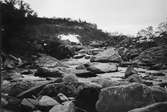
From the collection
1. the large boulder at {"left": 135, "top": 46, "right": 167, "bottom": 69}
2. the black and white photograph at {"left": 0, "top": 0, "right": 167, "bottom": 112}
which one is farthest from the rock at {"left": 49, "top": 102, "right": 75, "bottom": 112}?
the large boulder at {"left": 135, "top": 46, "right": 167, "bottom": 69}

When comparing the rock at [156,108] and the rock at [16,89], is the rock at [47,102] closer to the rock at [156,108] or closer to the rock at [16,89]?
the rock at [16,89]

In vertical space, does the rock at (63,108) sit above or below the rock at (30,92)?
below

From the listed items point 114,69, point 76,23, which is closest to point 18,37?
point 114,69

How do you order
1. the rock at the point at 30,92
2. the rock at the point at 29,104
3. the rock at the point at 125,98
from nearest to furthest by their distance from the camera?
the rock at the point at 125,98 → the rock at the point at 29,104 → the rock at the point at 30,92

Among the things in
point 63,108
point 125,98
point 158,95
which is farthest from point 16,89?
point 158,95

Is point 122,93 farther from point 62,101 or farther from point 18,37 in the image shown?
point 18,37

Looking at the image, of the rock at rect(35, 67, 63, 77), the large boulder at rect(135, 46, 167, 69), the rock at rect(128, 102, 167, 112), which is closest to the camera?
the rock at rect(128, 102, 167, 112)

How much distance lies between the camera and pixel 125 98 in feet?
12.7

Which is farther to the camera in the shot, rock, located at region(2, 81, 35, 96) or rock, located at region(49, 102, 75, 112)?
rock, located at region(2, 81, 35, 96)

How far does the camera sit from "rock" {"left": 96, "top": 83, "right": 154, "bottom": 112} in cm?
384

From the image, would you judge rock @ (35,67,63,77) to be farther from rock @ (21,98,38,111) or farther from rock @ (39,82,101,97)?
rock @ (21,98,38,111)

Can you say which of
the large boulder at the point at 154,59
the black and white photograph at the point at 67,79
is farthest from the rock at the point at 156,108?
the large boulder at the point at 154,59

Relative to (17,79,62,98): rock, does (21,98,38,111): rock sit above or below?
below

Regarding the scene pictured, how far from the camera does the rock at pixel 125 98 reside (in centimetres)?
384
